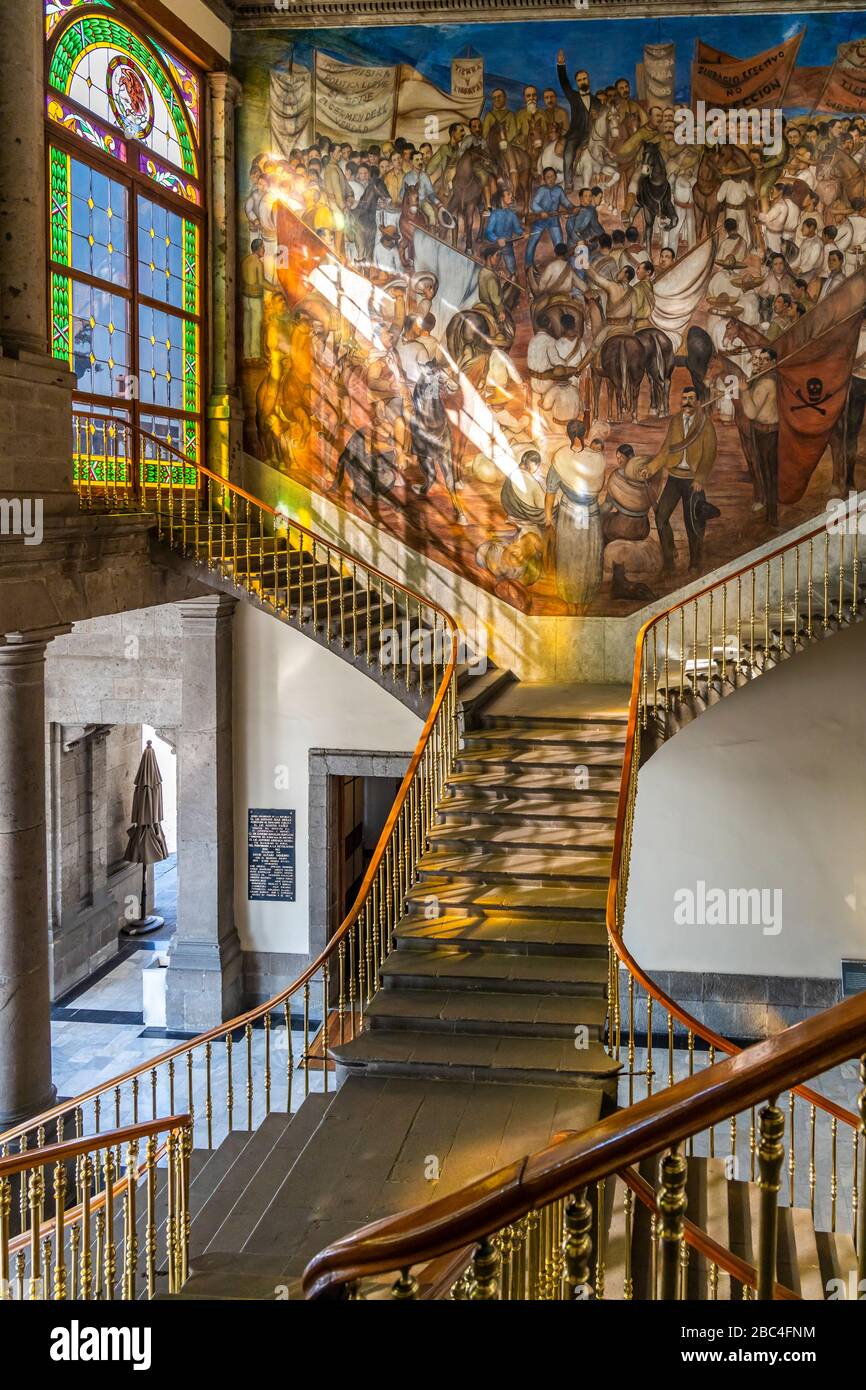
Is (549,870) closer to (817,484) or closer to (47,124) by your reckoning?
(817,484)

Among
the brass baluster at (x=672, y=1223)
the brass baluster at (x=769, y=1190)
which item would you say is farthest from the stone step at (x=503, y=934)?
the brass baluster at (x=769, y=1190)

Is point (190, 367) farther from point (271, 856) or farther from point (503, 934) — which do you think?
point (503, 934)

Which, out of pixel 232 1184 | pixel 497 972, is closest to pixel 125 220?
pixel 497 972

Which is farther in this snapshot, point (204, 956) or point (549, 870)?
point (204, 956)

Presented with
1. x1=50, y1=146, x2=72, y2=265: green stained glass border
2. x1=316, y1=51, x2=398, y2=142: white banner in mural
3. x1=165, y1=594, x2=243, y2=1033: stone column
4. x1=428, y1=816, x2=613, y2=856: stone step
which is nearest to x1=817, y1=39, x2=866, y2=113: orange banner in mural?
x1=316, y1=51, x2=398, y2=142: white banner in mural

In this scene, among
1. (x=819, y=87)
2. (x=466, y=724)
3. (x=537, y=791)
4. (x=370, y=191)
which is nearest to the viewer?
(x=537, y=791)

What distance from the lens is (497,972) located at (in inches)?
307

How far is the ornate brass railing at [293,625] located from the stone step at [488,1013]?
501 mm

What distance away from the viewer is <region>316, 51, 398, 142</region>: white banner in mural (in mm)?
12492

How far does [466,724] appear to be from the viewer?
34.6ft

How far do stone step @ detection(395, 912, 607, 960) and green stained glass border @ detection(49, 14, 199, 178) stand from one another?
6.99m

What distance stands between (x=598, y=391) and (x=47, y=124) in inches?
215

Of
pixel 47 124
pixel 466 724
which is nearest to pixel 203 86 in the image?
pixel 47 124

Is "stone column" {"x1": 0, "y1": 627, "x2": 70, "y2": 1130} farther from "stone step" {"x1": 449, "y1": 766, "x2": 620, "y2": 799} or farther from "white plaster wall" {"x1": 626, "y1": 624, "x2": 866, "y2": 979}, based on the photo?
"white plaster wall" {"x1": 626, "y1": 624, "x2": 866, "y2": 979}
